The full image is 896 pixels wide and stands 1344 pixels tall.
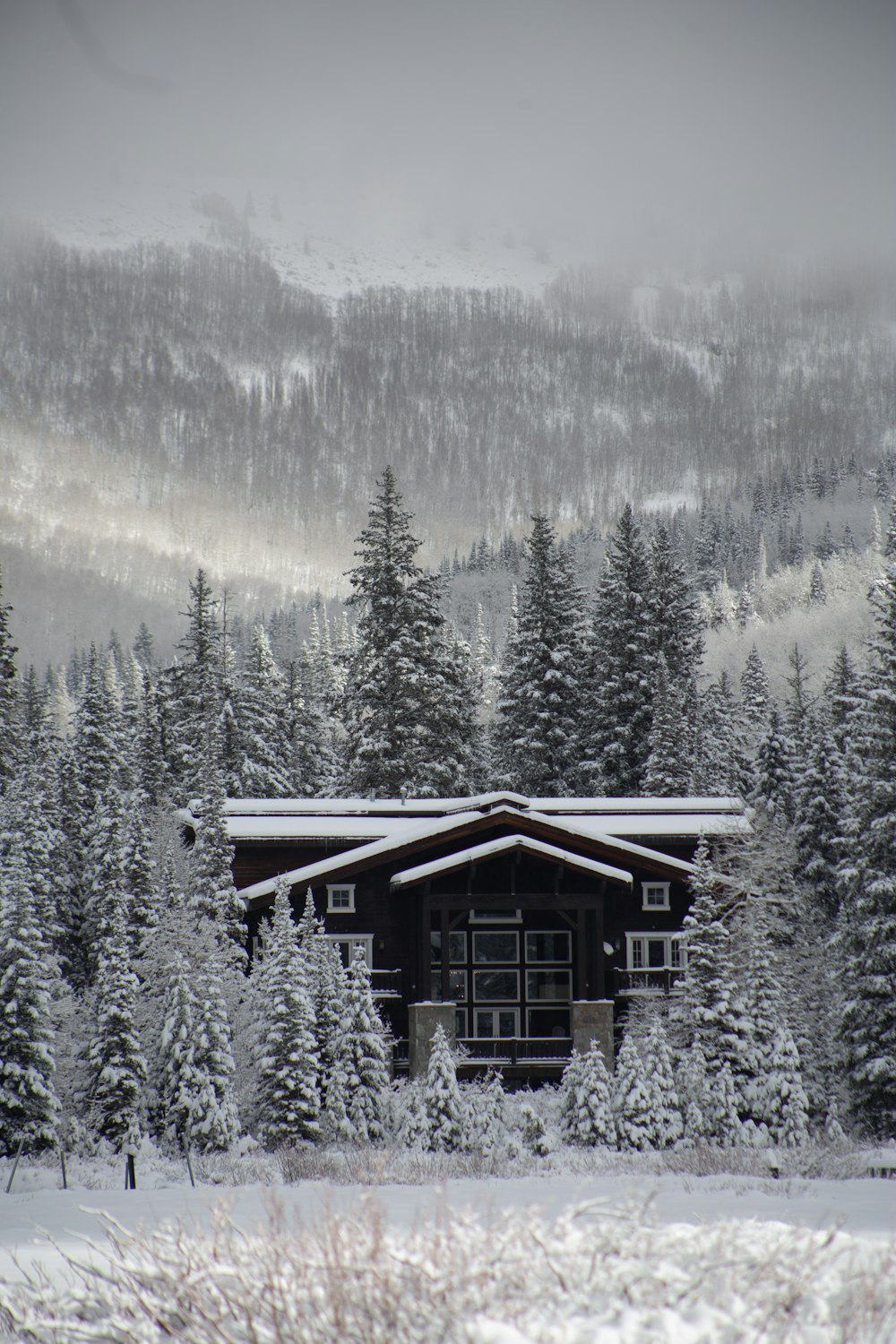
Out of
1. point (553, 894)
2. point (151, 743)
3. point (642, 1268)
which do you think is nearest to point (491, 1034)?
point (553, 894)

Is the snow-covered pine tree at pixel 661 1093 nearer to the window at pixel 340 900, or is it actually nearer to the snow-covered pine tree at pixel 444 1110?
the snow-covered pine tree at pixel 444 1110

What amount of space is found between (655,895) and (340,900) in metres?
9.35

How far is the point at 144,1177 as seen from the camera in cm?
1920

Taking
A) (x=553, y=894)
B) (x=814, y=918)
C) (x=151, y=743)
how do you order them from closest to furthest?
1. (x=553, y=894)
2. (x=814, y=918)
3. (x=151, y=743)

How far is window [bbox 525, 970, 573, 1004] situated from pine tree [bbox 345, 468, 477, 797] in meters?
13.4

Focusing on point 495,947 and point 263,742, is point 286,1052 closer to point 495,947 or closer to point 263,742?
point 495,947

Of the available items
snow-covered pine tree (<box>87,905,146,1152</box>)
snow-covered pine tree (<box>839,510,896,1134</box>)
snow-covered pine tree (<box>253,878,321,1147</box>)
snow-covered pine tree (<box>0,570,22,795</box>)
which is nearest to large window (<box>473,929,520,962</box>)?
snow-covered pine tree (<box>839,510,896,1134</box>)

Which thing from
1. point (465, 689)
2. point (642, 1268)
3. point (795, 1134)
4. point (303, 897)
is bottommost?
point (795, 1134)

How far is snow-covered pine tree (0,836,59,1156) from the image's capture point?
22016mm

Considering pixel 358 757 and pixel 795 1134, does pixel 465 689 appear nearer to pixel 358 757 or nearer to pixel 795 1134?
pixel 358 757

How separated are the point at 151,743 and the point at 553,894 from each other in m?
37.9

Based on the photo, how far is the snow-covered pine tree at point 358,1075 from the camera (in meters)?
23.7

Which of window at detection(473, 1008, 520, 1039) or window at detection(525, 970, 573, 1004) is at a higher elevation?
window at detection(525, 970, 573, 1004)

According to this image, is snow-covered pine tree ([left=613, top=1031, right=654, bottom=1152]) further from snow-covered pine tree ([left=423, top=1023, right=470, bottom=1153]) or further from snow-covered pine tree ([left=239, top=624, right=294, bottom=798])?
snow-covered pine tree ([left=239, top=624, right=294, bottom=798])
